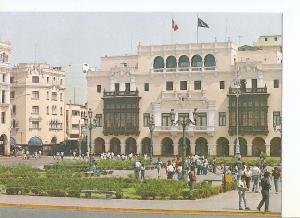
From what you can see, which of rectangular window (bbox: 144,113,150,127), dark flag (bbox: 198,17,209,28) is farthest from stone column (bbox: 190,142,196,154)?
dark flag (bbox: 198,17,209,28)

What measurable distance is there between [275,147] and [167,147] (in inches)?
99.8

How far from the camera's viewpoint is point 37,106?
14258 mm

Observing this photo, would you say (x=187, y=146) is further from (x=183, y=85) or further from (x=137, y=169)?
(x=183, y=85)

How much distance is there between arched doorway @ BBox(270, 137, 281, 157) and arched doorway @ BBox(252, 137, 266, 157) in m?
0.43

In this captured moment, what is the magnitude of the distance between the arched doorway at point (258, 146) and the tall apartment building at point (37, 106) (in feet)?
11.5

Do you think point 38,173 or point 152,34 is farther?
point 38,173

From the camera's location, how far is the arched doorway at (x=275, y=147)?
40.5ft

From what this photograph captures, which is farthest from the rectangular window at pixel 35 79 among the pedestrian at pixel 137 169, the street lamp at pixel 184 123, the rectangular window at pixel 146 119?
the street lamp at pixel 184 123

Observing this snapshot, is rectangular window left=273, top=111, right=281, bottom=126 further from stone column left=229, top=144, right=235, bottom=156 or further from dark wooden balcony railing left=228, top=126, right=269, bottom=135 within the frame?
stone column left=229, top=144, right=235, bottom=156

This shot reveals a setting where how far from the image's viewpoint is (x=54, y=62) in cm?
1338

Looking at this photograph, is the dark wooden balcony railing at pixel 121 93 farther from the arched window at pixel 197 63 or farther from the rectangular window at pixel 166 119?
the arched window at pixel 197 63
